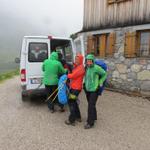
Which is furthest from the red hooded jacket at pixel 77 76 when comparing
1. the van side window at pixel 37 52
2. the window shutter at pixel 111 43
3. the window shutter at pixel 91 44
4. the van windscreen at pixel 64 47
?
the window shutter at pixel 91 44

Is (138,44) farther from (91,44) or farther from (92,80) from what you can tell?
(92,80)

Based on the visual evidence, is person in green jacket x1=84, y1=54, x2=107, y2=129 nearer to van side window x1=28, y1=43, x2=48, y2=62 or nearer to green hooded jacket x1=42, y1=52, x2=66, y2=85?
green hooded jacket x1=42, y1=52, x2=66, y2=85

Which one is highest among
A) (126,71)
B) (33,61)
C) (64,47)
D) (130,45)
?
(130,45)

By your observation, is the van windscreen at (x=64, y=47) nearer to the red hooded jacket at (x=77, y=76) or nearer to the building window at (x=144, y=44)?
the red hooded jacket at (x=77, y=76)

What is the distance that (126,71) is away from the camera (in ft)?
31.0

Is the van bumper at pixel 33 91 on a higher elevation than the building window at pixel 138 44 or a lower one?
lower

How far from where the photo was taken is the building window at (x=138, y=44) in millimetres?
8961

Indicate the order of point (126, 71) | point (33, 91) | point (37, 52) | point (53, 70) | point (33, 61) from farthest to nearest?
point (126, 71), point (37, 52), point (33, 61), point (33, 91), point (53, 70)

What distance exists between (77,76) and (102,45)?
18.5 feet

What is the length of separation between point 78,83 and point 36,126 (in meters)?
1.57

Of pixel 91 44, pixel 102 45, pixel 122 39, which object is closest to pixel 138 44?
pixel 122 39

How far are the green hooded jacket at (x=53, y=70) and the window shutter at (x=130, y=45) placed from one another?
4.08 m

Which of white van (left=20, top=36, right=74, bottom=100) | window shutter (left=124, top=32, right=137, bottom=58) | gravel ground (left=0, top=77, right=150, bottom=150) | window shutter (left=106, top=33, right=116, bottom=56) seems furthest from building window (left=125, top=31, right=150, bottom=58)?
white van (left=20, top=36, right=74, bottom=100)

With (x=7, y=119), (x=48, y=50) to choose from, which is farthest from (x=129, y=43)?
(x=7, y=119)
